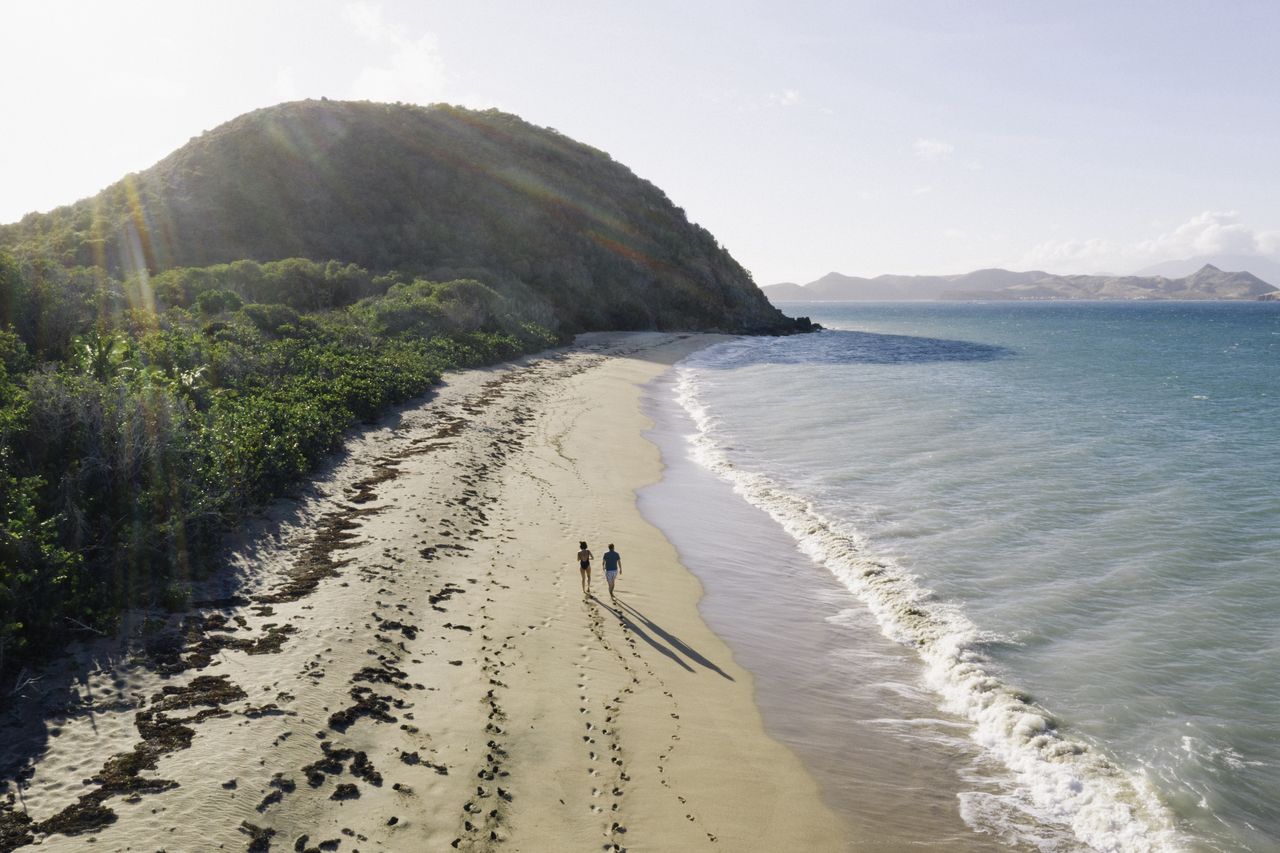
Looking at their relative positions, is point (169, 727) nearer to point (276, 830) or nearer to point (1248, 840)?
point (276, 830)

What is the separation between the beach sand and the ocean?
118 cm

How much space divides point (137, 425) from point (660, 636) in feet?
31.9

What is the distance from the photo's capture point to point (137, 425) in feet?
41.7

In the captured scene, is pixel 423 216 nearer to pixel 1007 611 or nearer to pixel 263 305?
pixel 263 305

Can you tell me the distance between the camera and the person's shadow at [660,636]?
11.0 m

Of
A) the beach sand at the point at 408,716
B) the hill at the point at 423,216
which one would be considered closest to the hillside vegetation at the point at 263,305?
the hill at the point at 423,216

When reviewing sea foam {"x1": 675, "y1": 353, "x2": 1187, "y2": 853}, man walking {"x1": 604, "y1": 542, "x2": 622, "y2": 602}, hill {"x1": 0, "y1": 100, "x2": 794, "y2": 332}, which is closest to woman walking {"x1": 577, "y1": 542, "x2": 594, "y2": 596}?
man walking {"x1": 604, "y1": 542, "x2": 622, "y2": 602}

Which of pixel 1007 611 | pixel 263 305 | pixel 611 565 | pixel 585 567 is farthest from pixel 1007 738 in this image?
pixel 263 305

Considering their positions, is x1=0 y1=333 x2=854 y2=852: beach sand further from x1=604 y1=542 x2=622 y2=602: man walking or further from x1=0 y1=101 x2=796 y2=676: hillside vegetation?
x1=0 y1=101 x2=796 y2=676: hillside vegetation

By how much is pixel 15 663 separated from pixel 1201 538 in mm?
21321

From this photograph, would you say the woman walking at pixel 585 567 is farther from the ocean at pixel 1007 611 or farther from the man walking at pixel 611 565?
the ocean at pixel 1007 611

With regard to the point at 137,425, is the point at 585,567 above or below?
below

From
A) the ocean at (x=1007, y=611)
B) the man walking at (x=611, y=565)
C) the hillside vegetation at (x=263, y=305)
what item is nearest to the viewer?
the ocean at (x=1007, y=611)

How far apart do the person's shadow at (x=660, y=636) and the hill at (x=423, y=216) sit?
165 feet
